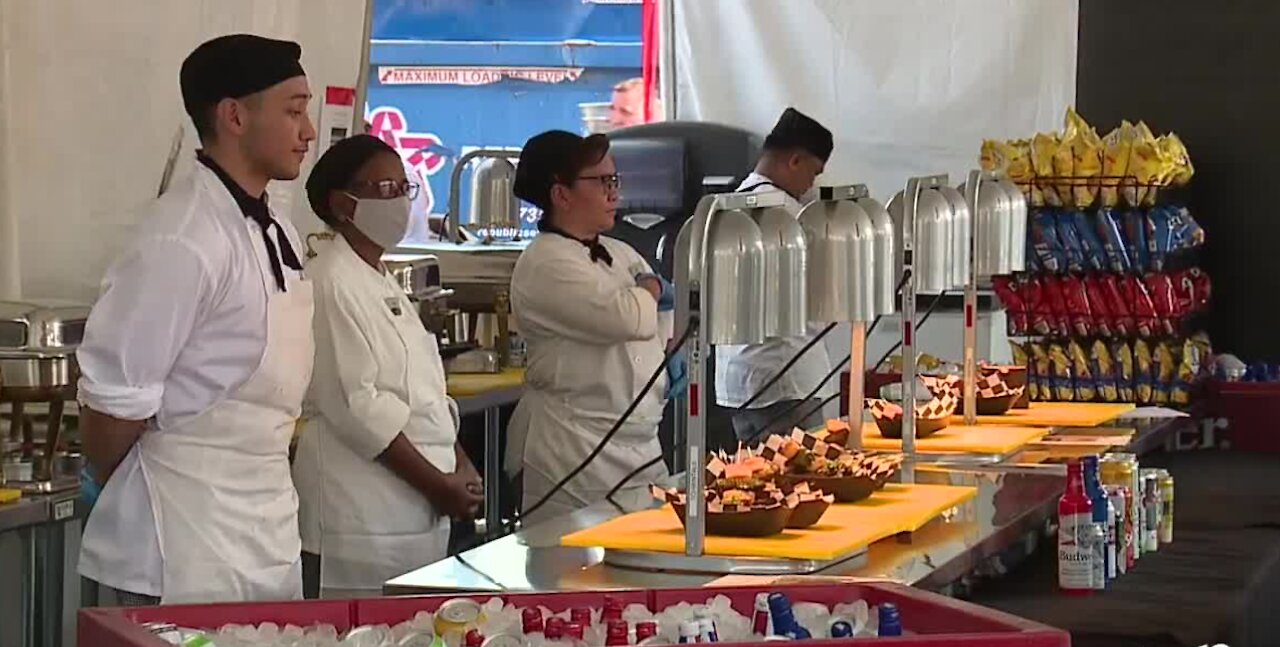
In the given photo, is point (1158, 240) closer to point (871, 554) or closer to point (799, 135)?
point (799, 135)

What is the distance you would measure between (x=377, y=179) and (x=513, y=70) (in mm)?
4881

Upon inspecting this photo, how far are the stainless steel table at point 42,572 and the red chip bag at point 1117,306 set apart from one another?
2714 millimetres

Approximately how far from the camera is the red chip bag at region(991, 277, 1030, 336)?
540 centimetres

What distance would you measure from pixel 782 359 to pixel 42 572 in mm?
2302

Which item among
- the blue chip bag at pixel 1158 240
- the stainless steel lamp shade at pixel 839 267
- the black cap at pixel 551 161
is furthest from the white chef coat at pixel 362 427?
the blue chip bag at pixel 1158 240

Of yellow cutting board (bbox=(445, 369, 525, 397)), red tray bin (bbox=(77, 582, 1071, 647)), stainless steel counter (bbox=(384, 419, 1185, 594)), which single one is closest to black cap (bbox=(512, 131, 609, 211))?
yellow cutting board (bbox=(445, 369, 525, 397))

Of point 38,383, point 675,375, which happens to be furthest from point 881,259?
point 38,383

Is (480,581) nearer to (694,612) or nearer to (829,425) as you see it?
(694,612)

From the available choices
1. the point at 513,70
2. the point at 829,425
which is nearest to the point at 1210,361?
the point at 829,425

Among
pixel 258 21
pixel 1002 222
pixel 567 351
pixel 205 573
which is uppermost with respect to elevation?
pixel 258 21

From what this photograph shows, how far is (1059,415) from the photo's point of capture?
4867 mm

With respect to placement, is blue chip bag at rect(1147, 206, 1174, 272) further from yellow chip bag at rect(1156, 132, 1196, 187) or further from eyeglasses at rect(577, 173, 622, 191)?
eyeglasses at rect(577, 173, 622, 191)

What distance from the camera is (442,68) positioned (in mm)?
8852

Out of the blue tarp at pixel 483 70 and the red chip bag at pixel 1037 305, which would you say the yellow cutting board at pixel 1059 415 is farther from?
the blue tarp at pixel 483 70
